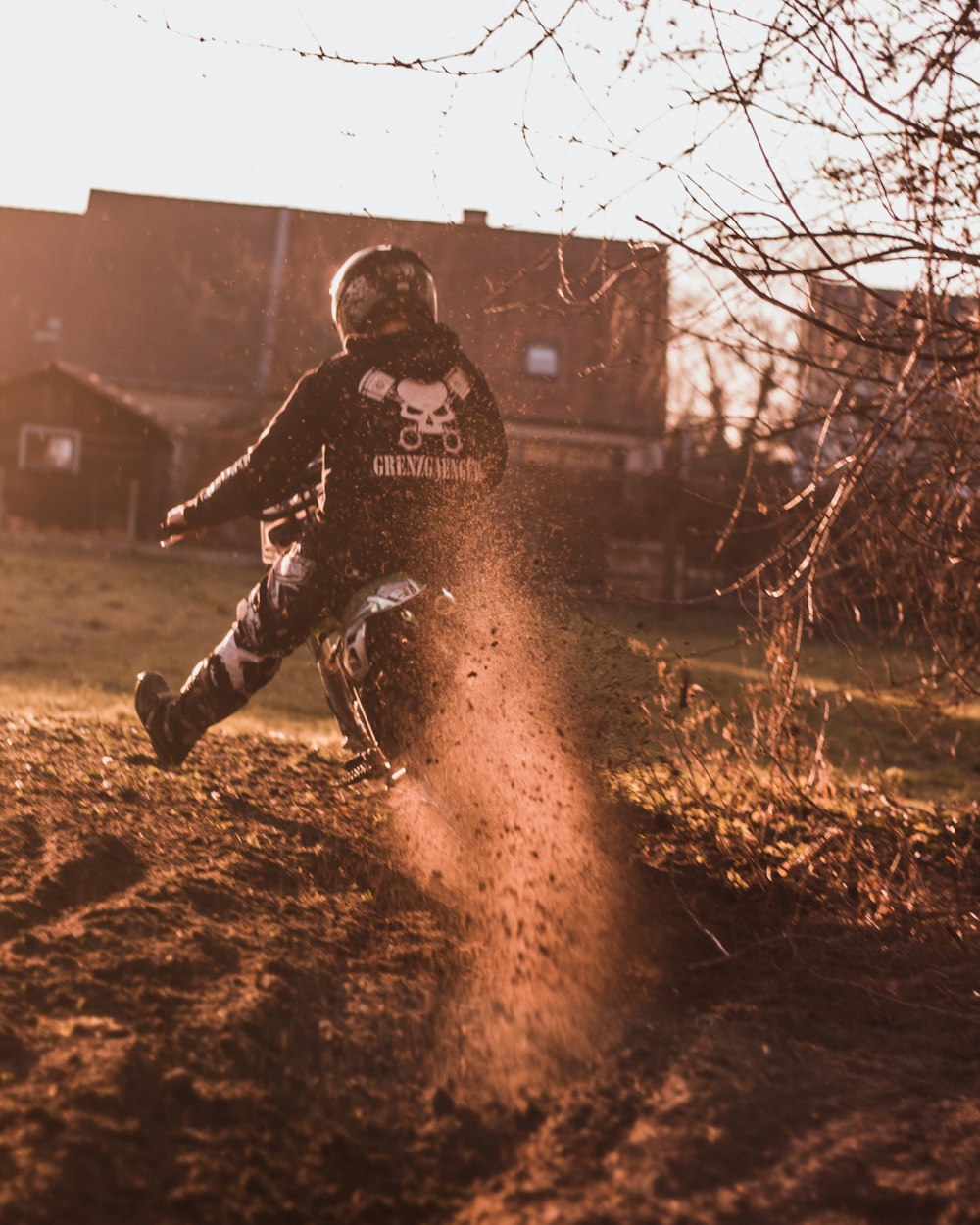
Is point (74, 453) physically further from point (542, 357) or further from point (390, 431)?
point (390, 431)

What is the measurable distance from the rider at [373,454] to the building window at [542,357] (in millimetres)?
33177

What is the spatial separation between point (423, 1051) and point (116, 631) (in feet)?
43.0

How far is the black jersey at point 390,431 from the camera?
5289 mm

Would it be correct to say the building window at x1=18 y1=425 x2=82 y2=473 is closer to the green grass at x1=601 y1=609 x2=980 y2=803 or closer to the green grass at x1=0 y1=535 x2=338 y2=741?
the green grass at x1=0 y1=535 x2=338 y2=741

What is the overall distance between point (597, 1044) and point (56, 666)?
9919 millimetres

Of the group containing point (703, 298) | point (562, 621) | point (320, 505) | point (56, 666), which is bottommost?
point (56, 666)

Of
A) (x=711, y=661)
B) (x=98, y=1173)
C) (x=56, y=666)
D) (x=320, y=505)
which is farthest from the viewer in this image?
(x=711, y=661)

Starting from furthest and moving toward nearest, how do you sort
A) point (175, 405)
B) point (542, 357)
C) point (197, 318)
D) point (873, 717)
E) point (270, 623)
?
point (197, 318) < point (542, 357) < point (175, 405) < point (873, 717) < point (270, 623)

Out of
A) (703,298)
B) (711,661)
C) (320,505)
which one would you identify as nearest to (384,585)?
(320,505)

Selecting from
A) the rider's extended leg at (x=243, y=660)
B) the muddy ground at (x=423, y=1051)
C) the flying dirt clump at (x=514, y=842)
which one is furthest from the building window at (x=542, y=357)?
the muddy ground at (x=423, y=1051)

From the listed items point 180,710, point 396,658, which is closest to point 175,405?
point 180,710

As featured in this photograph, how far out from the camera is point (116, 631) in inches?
619

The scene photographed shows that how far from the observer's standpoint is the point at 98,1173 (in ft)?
8.13

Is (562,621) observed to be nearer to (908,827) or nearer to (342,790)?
(342,790)
